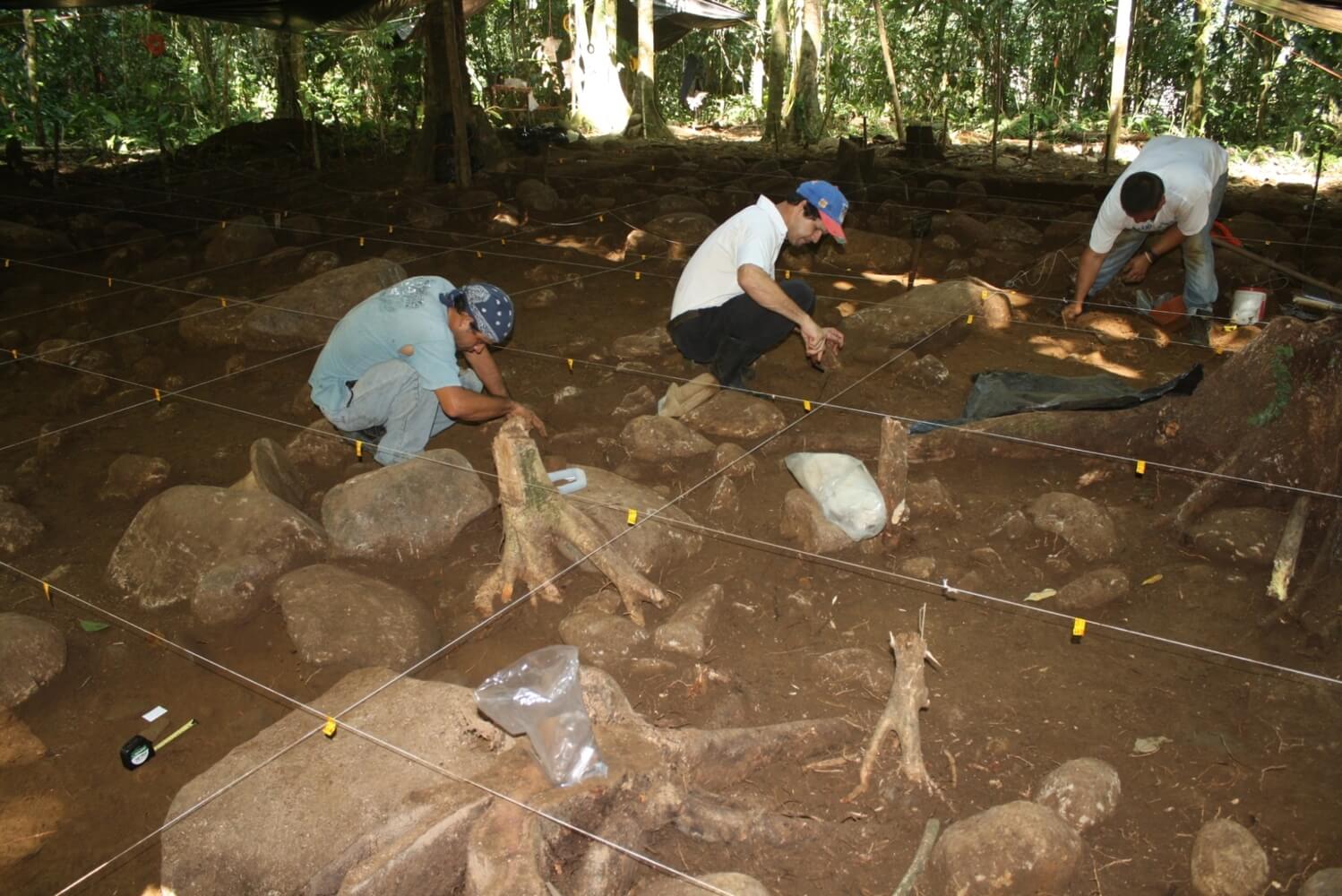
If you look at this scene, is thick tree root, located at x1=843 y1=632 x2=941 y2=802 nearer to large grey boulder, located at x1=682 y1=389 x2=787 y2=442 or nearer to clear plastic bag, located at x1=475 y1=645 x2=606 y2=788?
clear plastic bag, located at x1=475 y1=645 x2=606 y2=788

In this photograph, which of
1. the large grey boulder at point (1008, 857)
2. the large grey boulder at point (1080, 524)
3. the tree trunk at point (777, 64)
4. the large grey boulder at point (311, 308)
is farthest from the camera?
the tree trunk at point (777, 64)

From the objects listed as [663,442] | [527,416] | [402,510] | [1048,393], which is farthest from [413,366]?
[1048,393]

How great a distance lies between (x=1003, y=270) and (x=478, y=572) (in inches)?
179

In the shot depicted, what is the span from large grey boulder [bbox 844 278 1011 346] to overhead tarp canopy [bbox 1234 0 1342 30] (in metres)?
2.06

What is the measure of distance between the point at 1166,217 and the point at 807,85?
873cm

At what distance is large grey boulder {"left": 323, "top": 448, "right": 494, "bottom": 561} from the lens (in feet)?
11.6

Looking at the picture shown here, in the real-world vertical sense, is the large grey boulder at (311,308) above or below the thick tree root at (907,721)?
above

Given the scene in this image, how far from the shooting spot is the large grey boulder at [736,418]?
426 cm

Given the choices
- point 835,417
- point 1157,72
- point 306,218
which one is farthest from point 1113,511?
point 1157,72

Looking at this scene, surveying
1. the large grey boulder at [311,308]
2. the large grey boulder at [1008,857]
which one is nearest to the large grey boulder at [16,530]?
the large grey boulder at [311,308]

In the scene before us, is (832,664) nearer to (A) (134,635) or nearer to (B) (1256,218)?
(A) (134,635)

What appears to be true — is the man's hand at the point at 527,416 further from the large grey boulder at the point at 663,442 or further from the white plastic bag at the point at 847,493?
the white plastic bag at the point at 847,493

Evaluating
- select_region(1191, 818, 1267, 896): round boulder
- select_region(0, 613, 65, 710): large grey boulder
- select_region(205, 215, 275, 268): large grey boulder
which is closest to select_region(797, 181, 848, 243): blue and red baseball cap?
select_region(1191, 818, 1267, 896): round boulder

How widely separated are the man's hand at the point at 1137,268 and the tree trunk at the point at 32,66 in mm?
11761
